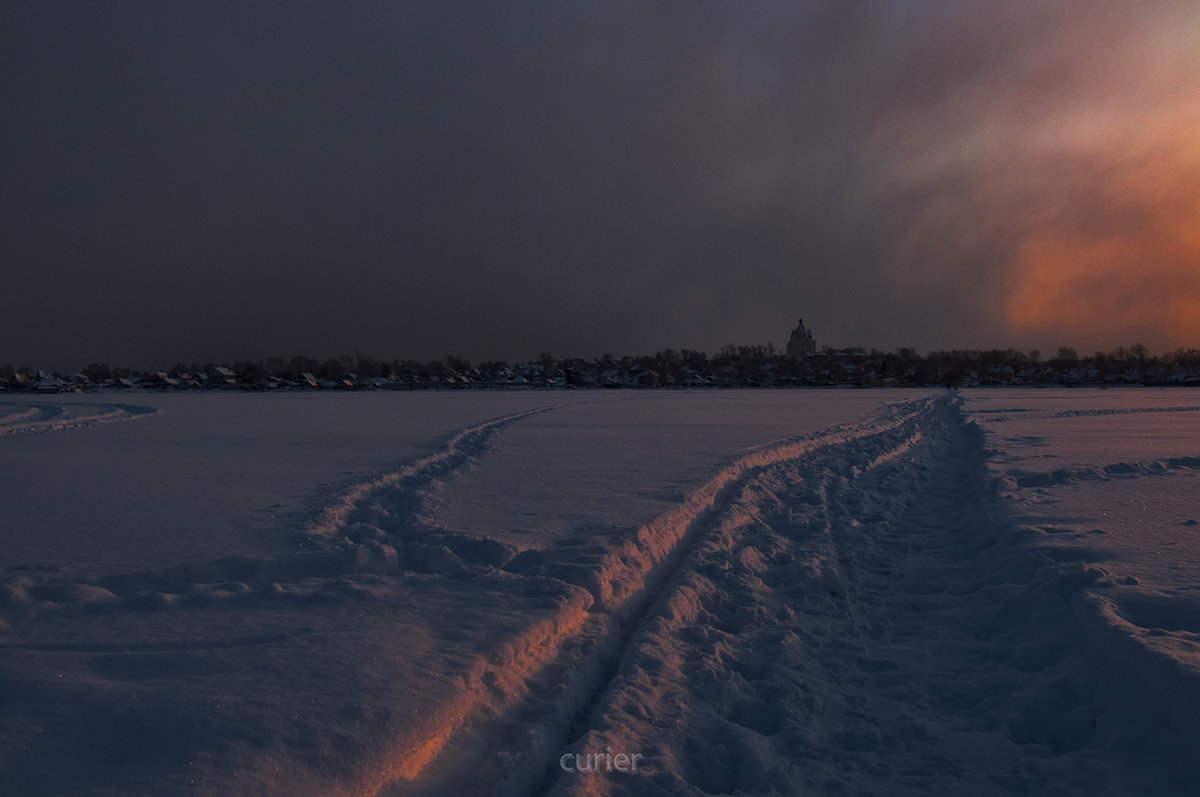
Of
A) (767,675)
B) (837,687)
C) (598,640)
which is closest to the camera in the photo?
(837,687)

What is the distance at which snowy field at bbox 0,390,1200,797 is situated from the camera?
3.12 m

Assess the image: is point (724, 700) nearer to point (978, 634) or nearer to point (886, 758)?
point (886, 758)

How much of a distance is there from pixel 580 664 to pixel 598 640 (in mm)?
379

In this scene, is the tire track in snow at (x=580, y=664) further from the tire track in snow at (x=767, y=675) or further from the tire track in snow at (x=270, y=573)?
the tire track in snow at (x=270, y=573)

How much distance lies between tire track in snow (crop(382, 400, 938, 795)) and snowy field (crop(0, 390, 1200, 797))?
0.8 inches

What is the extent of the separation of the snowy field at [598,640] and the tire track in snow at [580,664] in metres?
0.02

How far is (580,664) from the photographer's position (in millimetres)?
4117

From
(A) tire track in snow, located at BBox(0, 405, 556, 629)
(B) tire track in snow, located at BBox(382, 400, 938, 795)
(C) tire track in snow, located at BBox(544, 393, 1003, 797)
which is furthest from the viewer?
(A) tire track in snow, located at BBox(0, 405, 556, 629)

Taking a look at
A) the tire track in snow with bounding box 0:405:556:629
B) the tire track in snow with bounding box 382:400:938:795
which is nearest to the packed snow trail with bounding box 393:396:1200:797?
the tire track in snow with bounding box 382:400:938:795

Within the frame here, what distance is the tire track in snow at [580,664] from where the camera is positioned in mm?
3100

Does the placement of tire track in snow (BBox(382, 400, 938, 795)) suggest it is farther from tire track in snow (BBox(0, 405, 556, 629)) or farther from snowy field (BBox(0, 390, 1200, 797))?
tire track in snow (BBox(0, 405, 556, 629))

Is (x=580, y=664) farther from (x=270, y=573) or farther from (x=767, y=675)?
(x=270, y=573)

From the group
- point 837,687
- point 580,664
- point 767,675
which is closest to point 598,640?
point 580,664

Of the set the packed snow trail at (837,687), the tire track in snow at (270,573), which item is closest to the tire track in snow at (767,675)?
the packed snow trail at (837,687)
